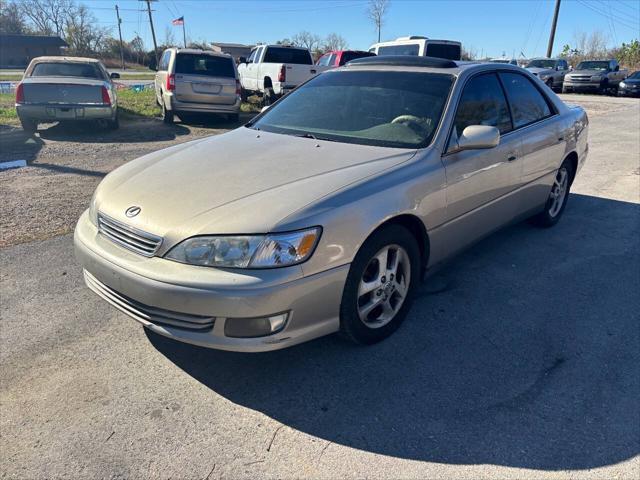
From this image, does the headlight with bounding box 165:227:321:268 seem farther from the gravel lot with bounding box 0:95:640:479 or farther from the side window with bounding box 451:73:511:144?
the side window with bounding box 451:73:511:144

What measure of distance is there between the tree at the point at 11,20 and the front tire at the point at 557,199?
317 ft

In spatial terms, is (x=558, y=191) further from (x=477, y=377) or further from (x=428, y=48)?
(x=428, y=48)

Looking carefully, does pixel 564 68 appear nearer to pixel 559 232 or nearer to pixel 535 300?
pixel 559 232

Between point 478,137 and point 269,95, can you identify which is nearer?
point 478,137

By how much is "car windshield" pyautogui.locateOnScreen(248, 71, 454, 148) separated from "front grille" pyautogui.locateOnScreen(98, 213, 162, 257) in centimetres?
148

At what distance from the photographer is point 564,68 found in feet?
92.9

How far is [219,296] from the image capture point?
7.59 feet

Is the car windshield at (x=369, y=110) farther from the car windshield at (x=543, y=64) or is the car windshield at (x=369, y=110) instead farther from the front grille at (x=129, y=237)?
the car windshield at (x=543, y=64)

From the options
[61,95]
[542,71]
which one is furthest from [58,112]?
[542,71]

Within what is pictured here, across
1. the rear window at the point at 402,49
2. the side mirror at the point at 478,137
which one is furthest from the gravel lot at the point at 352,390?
the rear window at the point at 402,49

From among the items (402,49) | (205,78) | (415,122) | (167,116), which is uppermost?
(402,49)

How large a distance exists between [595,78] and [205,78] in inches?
859

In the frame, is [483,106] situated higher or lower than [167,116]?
higher

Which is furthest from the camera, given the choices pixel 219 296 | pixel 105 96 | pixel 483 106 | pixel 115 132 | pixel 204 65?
pixel 204 65
